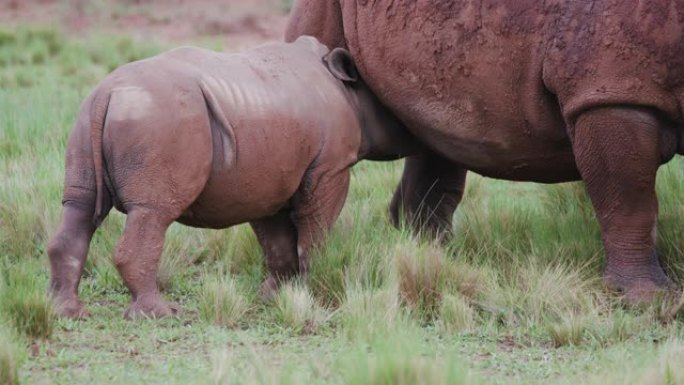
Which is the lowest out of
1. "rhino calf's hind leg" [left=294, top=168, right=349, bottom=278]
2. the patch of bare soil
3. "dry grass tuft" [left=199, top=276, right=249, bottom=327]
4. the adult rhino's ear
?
the patch of bare soil

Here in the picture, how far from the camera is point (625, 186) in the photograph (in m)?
5.86

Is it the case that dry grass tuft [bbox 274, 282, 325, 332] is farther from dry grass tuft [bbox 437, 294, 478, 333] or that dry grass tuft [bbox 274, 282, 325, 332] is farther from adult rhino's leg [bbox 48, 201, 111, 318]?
adult rhino's leg [bbox 48, 201, 111, 318]

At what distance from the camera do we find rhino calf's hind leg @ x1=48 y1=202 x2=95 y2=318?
5.56m

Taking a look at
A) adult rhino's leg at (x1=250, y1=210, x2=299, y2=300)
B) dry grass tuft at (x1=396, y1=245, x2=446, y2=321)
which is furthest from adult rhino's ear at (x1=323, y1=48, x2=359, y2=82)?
dry grass tuft at (x1=396, y1=245, x2=446, y2=321)

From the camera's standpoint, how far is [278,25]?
1939cm

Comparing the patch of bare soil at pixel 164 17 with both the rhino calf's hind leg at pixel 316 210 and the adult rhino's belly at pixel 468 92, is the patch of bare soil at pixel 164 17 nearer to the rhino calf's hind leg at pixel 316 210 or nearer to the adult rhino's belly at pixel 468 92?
the adult rhino's belly at pixel 468 92

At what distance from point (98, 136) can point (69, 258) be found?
20.1 inches

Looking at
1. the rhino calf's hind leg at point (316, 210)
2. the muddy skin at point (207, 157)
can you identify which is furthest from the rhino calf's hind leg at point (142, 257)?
the rhino calf's hind leg at point (316, 210)

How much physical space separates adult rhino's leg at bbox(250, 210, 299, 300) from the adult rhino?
78cm

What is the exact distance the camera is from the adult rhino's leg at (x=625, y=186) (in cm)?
575

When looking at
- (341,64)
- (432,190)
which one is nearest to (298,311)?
(341,64)

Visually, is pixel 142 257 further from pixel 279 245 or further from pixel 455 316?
pixel 455 316

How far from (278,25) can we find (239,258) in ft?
42.6

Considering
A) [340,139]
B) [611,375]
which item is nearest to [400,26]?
[340,139]
